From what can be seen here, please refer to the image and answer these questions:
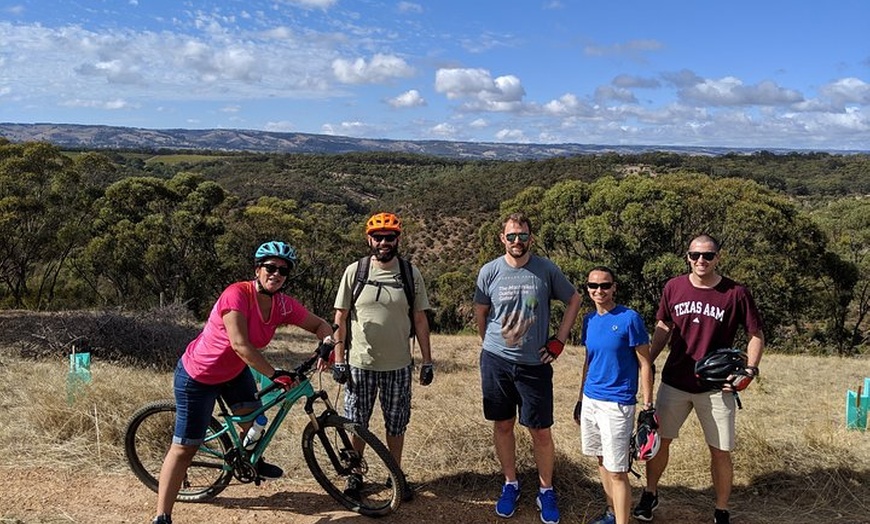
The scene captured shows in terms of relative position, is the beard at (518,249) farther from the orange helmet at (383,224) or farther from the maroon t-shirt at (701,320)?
the maroon t-shirt at (701,320)

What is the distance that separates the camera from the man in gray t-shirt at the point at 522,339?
11.3ft

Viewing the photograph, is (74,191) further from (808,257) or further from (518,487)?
(808,257)

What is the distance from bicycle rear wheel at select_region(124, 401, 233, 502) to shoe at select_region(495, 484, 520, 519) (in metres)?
1.62

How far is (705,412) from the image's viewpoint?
344cm

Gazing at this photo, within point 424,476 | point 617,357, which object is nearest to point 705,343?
point 617,357

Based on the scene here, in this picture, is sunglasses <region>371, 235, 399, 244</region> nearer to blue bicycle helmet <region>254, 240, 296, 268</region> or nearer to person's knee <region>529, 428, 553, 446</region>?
blue bicycle helmet <region>254, 240, 296, 268</region>

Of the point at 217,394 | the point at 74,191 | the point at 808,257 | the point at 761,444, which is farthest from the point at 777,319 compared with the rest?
the point at 74,191

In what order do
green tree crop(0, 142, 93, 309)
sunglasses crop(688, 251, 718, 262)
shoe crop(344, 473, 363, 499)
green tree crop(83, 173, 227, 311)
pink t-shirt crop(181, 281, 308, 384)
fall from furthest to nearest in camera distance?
green tree crop(83, 173, 227, 311) < green tree crop(0, 142, 93, 309) < shoe crop(344, 473, 363, 499) < sunglasses crop(688, 251, 718, 262) < pink t-shirt crop(181, 281, 308, 384)

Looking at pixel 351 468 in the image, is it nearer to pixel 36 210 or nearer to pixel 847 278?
pixel 36 210

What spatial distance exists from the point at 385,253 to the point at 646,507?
2.16 meters

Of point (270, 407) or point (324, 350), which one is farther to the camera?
point (270, 407)

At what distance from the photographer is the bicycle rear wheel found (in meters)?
3.69

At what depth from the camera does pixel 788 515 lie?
12.0 feet

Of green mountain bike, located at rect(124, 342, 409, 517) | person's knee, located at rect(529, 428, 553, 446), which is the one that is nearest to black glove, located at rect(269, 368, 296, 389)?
green mountain bike, located at rect(124, 342, 409, 517)
